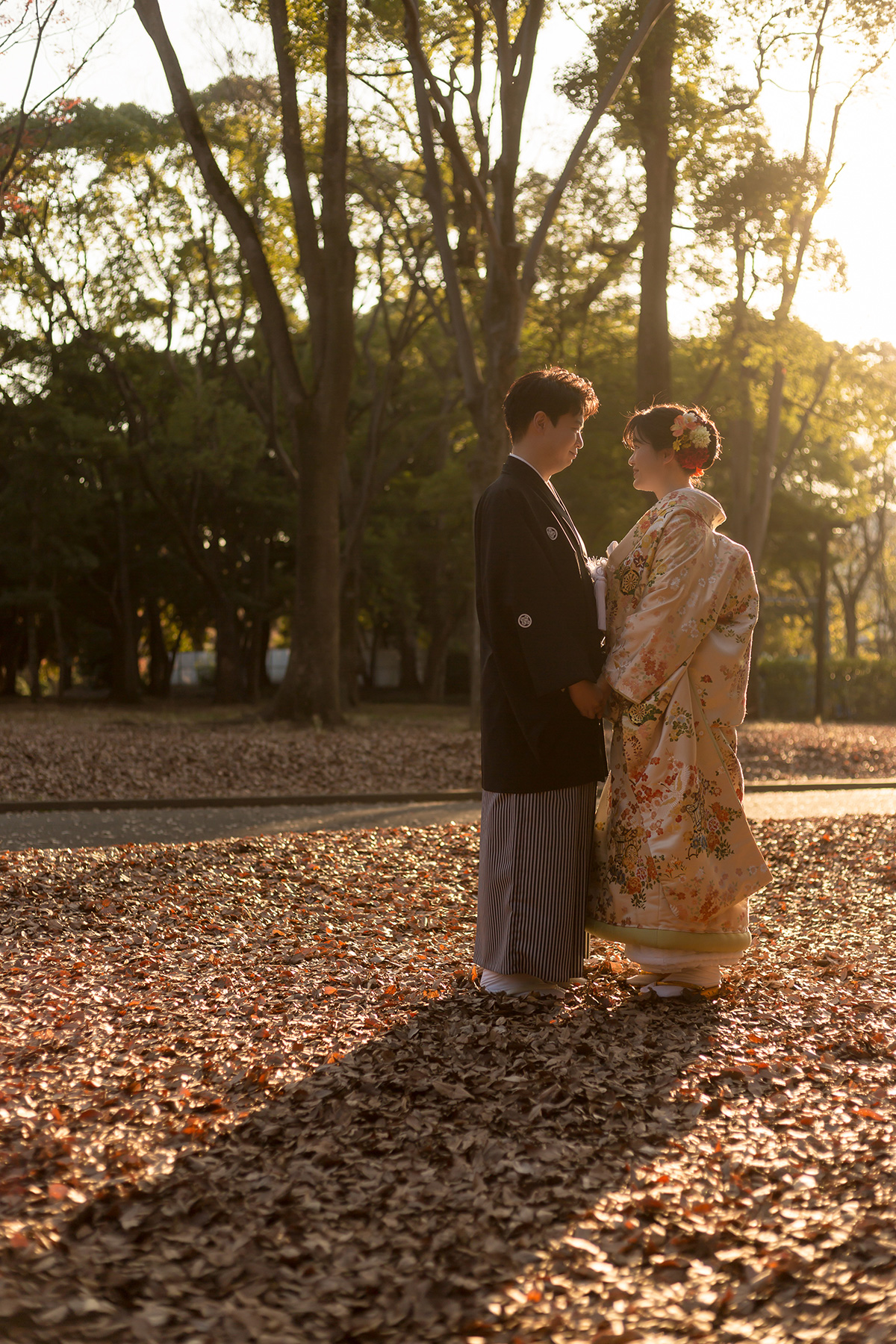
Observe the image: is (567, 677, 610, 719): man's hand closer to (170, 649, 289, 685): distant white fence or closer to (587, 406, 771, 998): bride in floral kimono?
(587, 406, 771, 998): bride in floral kimono

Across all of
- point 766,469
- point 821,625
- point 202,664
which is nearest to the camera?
point 766,469

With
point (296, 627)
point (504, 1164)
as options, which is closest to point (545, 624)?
point (504, 1164)

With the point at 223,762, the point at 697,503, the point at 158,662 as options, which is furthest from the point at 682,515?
the point at 158,662

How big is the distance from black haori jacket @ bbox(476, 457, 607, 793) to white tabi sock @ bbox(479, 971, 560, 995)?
675 millimetres

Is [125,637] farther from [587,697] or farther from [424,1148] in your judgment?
[424,1148]

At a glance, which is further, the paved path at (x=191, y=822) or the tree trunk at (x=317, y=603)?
the tree trunk at (x=317, y=603)

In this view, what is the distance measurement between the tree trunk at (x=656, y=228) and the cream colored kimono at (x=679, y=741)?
36.9ft

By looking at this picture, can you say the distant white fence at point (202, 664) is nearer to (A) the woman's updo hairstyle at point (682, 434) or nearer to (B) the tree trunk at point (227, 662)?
(B) the tree trunk at point (227, 662)

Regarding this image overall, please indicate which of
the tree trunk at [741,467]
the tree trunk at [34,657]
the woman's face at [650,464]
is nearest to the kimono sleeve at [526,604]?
the woman's face at [650,464]

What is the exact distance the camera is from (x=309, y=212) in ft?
52.4

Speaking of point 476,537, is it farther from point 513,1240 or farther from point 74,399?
point 74,399

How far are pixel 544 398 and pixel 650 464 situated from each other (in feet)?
1.53

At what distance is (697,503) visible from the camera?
464 cm

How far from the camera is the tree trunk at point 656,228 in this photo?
1541 centimetres
